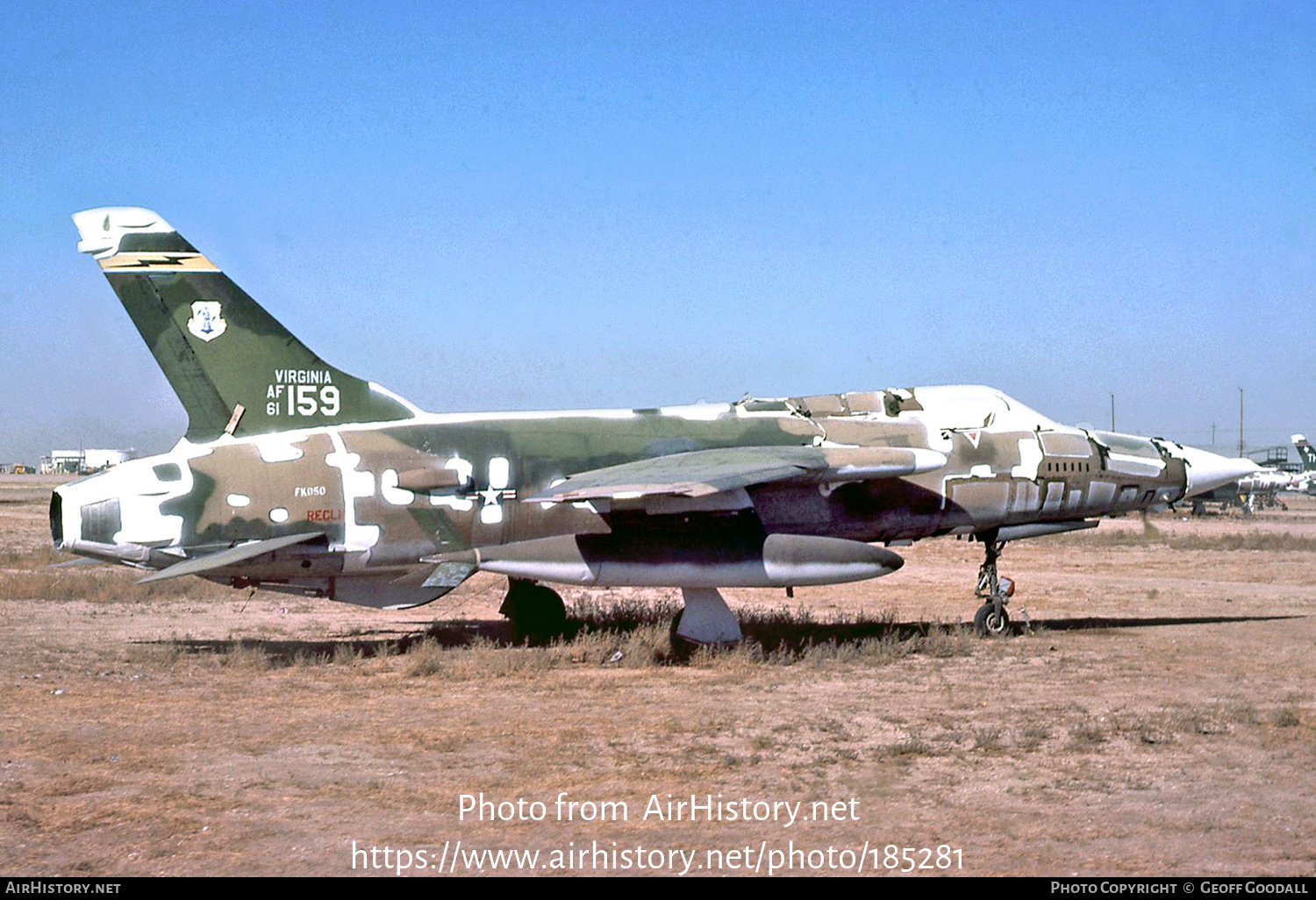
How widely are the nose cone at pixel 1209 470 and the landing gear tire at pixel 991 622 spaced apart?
125 inches

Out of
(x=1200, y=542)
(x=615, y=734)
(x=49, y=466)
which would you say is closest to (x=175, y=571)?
(x=615, y=734)

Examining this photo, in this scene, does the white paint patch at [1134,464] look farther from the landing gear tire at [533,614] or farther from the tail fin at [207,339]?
the tail fin at [207,339]

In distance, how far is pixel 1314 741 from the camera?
9.34 meters

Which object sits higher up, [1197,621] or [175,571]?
[175,571]

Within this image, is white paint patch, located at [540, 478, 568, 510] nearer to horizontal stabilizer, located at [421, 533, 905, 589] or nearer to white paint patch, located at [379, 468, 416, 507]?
horizontal stabilizer, located at [421, 533, 905, 589]

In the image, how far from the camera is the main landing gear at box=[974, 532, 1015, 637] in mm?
15930

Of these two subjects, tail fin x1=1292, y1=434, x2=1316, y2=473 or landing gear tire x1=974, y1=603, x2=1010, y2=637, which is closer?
landing gear tire x1=974, y1=603, x2=1010, y2=637

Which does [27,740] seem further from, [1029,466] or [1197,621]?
[1197,621]

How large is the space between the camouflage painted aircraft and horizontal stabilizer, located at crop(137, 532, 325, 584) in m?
0.03

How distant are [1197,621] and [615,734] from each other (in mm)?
11308

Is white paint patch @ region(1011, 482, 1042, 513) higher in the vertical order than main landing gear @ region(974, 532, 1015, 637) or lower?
higher

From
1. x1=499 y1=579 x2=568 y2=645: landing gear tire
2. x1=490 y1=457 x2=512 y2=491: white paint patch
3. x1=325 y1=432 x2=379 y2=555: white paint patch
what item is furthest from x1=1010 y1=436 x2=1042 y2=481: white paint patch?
x1=325 y1=432 x2=379 y2=555: white paint patch

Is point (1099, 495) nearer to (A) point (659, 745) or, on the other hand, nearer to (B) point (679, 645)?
(B) point (679, 645)
